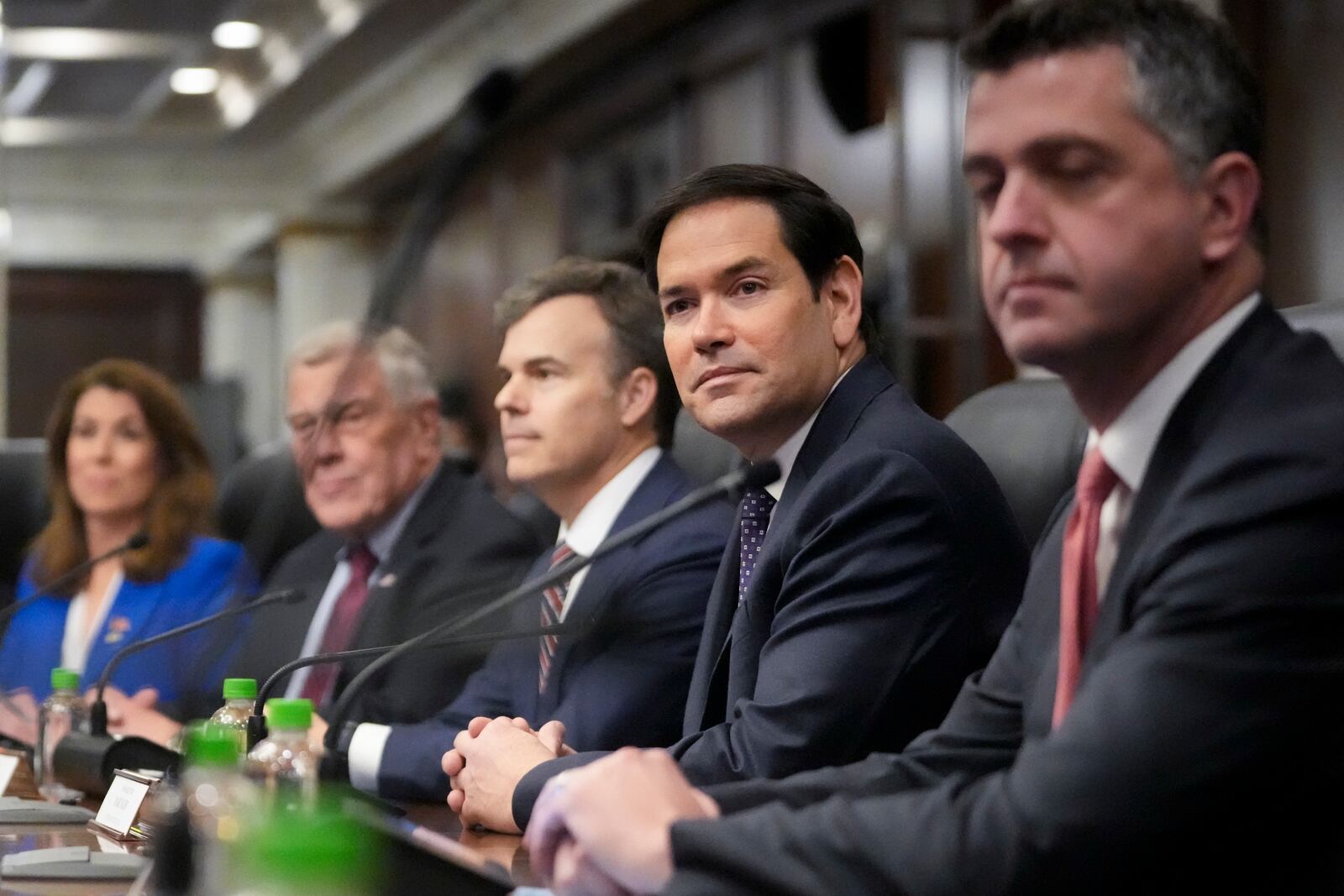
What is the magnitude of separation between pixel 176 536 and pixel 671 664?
5.43 ft

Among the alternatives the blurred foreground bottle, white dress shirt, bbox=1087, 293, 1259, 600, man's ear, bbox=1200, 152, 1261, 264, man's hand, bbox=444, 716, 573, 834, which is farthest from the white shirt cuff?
man's ear, bbox=1200, 152, 1261, 264

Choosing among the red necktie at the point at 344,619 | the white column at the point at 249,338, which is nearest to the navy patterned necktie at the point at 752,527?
the red necktie at the point at 344,619

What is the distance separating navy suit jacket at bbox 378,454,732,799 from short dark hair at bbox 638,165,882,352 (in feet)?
1.39

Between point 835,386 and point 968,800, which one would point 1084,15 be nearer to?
point 968,800

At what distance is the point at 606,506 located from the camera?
8.24ft

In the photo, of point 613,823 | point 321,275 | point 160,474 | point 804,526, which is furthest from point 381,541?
point 321,275

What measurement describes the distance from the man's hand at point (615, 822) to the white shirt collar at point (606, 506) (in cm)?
121

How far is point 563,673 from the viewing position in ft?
7.57

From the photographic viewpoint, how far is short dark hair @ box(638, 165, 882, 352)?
2.00 m

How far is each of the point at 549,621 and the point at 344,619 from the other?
742mm

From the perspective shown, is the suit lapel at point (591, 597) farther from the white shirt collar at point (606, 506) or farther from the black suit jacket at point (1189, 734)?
the black suit jacket at point (1189, 734)

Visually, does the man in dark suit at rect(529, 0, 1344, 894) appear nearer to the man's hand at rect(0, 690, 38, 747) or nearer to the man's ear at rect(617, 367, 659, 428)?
the man's ear at rect(617, 367, 659, 428)

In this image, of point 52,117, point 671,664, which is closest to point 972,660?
point 671,664

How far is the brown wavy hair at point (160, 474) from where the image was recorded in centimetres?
358
